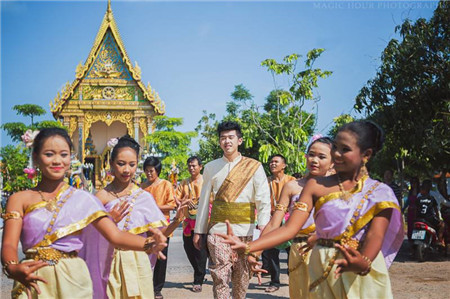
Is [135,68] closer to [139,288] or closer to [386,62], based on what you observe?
[386,62]

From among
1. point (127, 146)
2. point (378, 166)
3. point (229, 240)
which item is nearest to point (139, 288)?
point (127, 146)

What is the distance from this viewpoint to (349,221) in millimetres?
2922

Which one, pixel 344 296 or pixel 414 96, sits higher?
pixel 414 96

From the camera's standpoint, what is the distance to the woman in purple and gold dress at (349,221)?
291 centimetres

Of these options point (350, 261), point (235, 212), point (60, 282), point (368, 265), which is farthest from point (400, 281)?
point (60, 282)

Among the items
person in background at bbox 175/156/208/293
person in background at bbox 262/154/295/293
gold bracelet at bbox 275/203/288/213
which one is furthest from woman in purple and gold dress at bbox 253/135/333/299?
person in background at bbox 175/156/208/293

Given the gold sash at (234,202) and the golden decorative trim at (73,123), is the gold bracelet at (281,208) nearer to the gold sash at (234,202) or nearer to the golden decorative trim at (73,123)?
the gold sash at (234,202)

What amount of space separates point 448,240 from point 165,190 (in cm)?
588

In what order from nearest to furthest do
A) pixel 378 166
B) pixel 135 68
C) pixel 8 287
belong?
pixel 8 287 < pixel 378 166 < pixel 135 68

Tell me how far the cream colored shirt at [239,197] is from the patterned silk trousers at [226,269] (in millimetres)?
198

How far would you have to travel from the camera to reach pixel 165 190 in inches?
279

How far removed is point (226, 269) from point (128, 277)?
999mm

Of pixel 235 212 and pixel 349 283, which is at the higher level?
pixel 235 212

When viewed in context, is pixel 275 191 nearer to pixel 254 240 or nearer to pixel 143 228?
pixel 143 228
